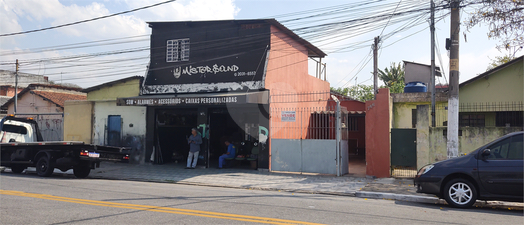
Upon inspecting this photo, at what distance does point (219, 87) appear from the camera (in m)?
15.8

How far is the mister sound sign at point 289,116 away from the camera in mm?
14172

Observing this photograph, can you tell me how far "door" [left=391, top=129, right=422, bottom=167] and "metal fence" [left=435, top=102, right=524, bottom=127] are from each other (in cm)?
464

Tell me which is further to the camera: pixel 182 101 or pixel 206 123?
pixel 206 123

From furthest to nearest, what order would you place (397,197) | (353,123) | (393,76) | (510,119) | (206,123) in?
(393,76), (353,123), (510,119), (206,123), (397,197)

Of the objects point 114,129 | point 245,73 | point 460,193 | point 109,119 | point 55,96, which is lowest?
point 460,193

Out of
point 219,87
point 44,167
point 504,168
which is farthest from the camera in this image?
point 219,87

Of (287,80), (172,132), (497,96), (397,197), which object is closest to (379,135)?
(397,197)

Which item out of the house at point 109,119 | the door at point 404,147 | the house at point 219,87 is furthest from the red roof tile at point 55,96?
the door at point 404,147

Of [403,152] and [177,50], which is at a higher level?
[177,50]

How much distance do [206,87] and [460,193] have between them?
431 inches

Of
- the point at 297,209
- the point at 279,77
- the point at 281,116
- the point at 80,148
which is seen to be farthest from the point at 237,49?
the point at 297,209

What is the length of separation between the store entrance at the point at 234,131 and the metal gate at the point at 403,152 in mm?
5558

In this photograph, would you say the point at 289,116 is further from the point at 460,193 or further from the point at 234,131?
the point at 460,193

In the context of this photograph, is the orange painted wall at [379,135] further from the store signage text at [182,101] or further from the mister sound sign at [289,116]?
the store signage text at [182,101]
